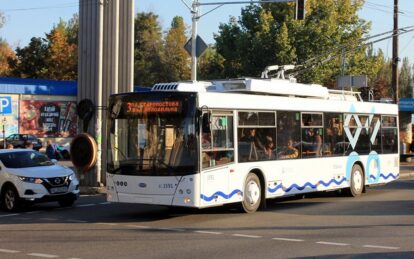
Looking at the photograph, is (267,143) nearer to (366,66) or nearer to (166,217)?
(166,217)

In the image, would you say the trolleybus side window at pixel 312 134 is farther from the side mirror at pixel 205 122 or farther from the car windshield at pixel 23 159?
the car windshield at pixel 23 159

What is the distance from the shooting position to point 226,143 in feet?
47.1

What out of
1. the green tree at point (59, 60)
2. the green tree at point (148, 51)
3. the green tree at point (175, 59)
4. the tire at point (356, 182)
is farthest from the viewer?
the green tree at point (175, 59)

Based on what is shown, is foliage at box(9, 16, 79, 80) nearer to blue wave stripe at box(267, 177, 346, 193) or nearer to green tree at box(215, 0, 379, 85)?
green tree at box(215, 0, 379, 85)

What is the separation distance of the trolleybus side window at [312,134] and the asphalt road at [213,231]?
145 cm

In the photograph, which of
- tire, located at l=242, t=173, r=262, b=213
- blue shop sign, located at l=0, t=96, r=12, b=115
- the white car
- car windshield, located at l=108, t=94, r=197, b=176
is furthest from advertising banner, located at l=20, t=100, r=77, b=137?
tire, located at l=242, t=173, r=262, b=213

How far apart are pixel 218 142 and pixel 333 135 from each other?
5430 mm

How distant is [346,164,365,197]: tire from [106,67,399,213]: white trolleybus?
151mm

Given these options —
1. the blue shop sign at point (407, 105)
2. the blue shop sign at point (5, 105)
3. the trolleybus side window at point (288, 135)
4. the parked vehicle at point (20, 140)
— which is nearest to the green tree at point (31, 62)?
the blue shop sign at point (5, 105)

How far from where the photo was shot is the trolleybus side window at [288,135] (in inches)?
637

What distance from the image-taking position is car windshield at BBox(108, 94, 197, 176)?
13469 millimetres

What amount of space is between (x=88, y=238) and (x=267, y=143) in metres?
5.90

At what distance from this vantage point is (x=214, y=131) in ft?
46.1

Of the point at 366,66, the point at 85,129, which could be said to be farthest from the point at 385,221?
the point at 366,66
